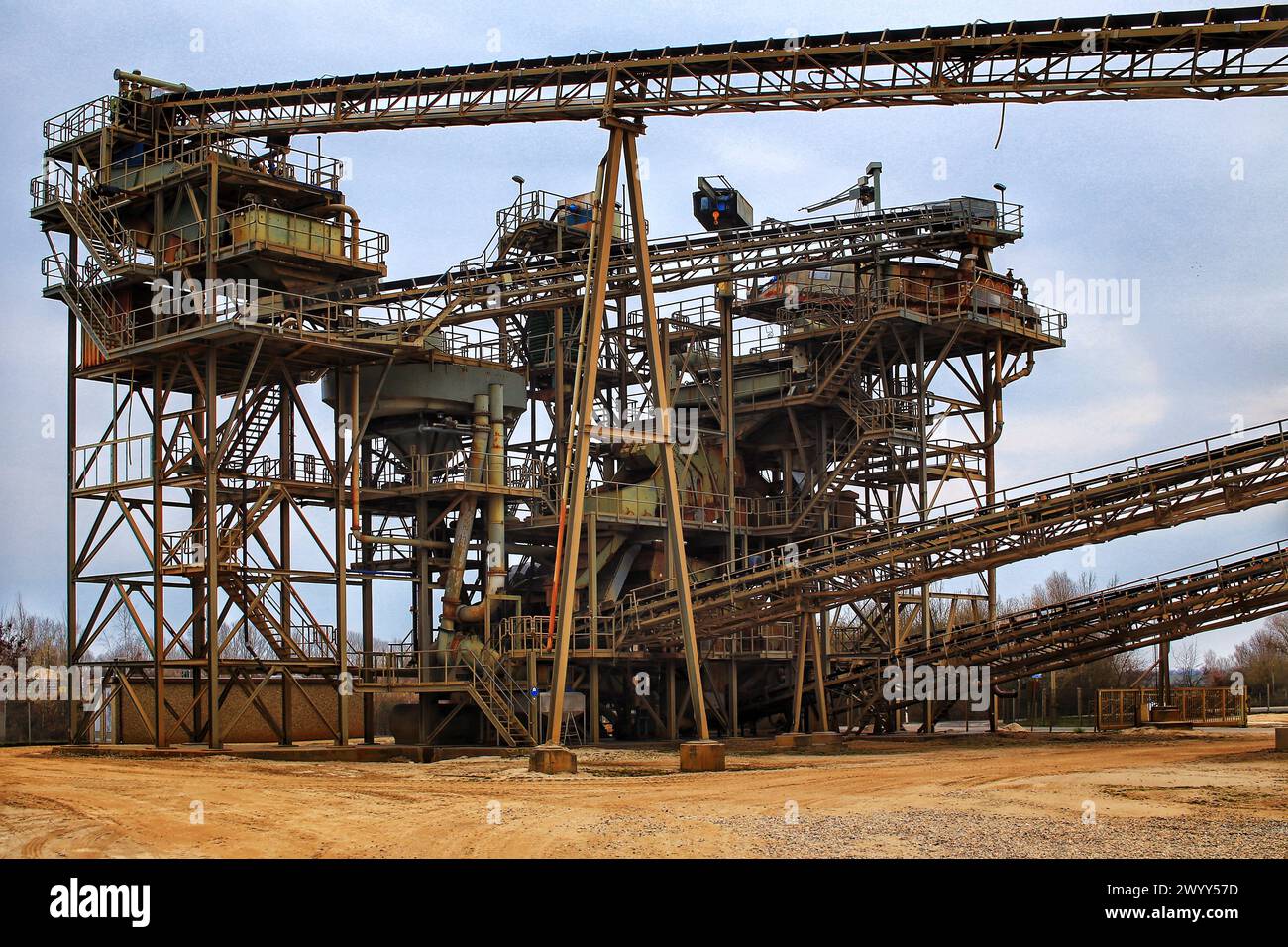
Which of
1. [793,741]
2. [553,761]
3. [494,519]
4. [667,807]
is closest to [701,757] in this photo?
[553,761]

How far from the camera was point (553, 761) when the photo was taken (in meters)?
29.6

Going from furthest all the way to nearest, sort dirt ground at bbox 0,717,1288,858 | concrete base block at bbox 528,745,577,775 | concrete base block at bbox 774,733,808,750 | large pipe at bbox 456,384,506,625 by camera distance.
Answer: large pipe at bbox 456,384,506,625 → concrete base block at bbox 774,733,808,750 → concrete base block at bbox 528,745,577,775 → dirt ground at bbox 0,717,1288,858

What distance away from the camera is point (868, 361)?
49.2 m

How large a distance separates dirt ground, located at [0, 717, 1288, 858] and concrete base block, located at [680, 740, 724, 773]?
0.36 meters

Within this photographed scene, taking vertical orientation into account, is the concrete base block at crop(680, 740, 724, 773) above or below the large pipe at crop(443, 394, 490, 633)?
below

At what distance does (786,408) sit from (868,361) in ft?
9.51

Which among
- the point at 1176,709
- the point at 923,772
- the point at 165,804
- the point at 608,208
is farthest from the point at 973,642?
the point at 165,804

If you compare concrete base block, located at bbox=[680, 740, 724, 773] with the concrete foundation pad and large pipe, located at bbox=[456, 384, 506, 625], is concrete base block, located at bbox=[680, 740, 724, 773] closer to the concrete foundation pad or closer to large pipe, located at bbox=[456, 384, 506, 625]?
the concrete foundation pad

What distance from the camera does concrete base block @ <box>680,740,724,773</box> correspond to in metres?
30.3

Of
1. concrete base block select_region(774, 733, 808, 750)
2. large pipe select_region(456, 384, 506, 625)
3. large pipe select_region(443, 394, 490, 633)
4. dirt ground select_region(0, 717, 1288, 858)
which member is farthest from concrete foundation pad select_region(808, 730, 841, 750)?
large pipe select_region(443, 394, 490, 633)

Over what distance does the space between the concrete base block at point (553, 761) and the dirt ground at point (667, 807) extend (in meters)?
0.45

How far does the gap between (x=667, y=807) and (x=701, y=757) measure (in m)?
7.04

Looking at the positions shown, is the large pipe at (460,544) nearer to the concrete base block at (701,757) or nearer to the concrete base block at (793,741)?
the concrete base block at (793,741)
